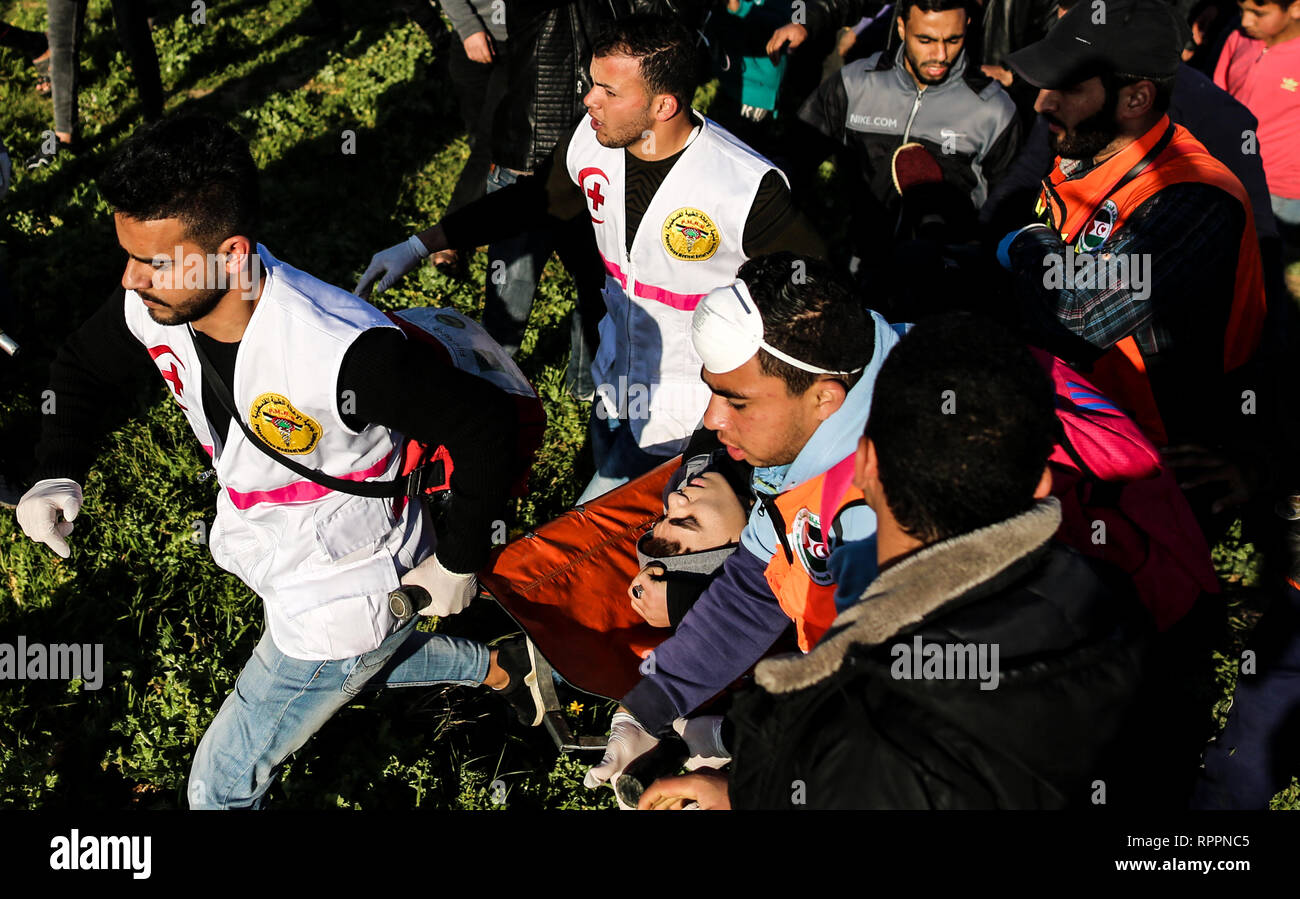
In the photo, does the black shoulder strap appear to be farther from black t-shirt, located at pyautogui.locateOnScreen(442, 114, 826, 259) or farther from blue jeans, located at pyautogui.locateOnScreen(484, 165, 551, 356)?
blue jeans, located at pyautogui.locateOnScreen(484, 165, 551, 356)

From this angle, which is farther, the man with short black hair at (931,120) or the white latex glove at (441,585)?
the man with short black hair at (931,120)

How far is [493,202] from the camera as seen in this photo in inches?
167

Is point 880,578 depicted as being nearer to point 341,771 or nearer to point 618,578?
point 618,578

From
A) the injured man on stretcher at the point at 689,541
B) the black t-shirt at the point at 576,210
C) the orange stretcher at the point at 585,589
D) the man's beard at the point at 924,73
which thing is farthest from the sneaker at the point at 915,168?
the orange stretcher at the point at 585,589

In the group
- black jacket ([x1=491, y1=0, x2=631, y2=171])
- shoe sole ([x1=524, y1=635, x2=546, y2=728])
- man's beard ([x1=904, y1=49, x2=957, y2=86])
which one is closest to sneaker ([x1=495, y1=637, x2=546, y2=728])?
shoe sole ([x1=524, y1=635, x2=546, y2=728])

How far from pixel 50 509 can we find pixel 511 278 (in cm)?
275

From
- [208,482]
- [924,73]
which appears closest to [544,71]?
[924,73]

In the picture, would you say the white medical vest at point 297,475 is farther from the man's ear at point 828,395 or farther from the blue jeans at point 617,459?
the man's ear at point 828,395

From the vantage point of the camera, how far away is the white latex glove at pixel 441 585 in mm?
3201

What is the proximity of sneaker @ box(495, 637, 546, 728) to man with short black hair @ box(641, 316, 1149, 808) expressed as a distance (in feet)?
6.16

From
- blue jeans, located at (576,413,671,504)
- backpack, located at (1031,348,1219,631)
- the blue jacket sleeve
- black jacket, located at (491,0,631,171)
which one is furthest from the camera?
black jacket, located at (491,0,631,171)

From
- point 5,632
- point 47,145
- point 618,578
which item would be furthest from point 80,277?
point 618,578

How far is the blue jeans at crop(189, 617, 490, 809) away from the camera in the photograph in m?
3.12

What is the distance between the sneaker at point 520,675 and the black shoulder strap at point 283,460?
100 cm
